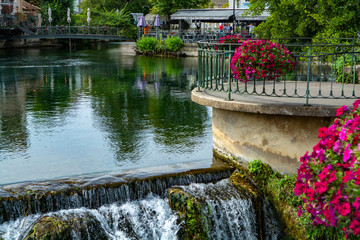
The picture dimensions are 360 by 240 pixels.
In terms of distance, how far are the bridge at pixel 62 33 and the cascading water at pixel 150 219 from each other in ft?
140

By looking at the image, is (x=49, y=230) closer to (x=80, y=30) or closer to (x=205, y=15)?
(x=205, y=15)

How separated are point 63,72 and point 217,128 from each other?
19.2 metres

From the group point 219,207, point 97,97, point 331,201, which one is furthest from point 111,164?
point 97,97

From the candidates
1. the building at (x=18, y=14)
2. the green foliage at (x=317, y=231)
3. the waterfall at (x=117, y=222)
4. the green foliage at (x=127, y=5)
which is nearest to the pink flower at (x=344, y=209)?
the green foliage at (x=317, y=231)

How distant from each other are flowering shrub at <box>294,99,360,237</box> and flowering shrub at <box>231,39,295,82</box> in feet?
12.1

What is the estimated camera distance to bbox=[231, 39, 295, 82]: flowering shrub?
334 inches

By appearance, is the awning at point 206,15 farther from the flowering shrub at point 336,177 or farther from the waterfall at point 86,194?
the flowering shrub at point 336,177

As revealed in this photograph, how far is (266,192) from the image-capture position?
8.48m

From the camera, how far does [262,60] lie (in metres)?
8.49

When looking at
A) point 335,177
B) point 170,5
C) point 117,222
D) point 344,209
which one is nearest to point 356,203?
point 344,209

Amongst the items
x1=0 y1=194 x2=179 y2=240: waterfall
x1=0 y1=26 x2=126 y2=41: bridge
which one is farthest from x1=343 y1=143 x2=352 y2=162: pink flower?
x1=0 y1=26 x2=126 y2=41: bridge

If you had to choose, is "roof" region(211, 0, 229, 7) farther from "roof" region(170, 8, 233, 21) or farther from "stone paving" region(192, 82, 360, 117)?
"stone paving" region(192, 82, 360, 117)

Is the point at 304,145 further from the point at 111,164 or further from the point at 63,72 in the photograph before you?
the point at 63,72

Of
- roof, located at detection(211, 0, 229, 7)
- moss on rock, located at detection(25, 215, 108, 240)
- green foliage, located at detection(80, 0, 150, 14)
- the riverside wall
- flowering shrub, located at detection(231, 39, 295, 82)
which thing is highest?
roof, located at detection(211, 0, 229, 7)
